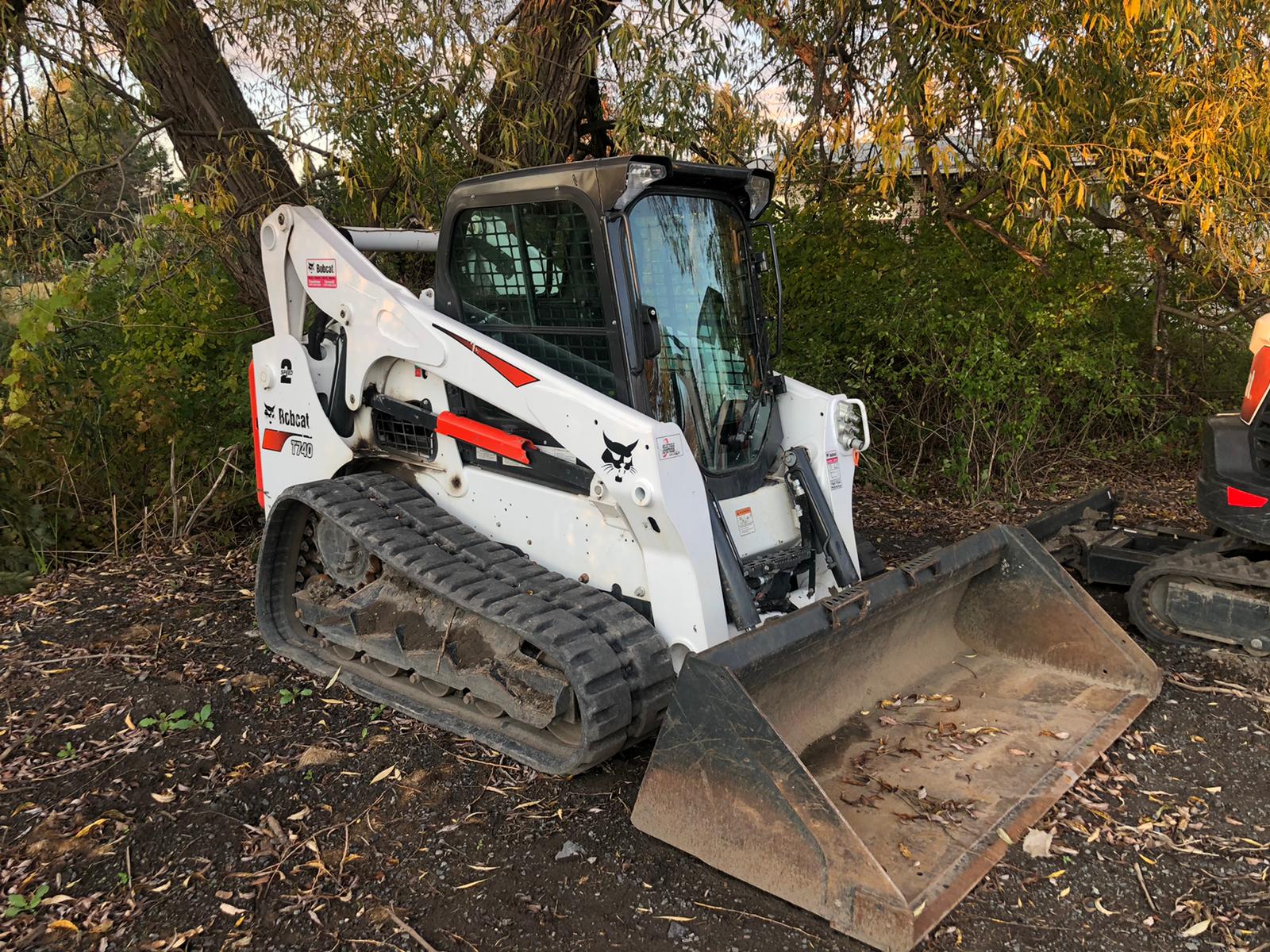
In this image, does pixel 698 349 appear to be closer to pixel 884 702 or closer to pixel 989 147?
pixel 884 702

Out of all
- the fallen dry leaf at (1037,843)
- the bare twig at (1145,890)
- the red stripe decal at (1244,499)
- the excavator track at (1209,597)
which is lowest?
the bare twig at (1145,890)

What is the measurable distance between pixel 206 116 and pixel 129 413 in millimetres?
1989

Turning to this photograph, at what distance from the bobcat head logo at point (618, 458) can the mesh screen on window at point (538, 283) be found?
34 centimetres

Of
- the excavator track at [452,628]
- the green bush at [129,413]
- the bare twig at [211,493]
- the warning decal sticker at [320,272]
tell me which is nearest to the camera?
the excavator track at [452,628]

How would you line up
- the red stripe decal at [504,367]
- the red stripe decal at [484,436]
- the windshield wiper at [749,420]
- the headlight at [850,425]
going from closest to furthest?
1. the red stripe decal at [504,367]
2. the red stripe decal at [484,436]
3. the windshield wiper at [749,420]
4. the headlight at [850,425]

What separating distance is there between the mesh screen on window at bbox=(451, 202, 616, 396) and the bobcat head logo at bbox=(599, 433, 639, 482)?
341 mm

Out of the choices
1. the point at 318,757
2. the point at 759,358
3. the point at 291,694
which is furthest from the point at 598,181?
the point at 291,694

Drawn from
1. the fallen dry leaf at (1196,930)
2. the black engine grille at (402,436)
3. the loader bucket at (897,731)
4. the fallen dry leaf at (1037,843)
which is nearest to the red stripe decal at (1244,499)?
the loader bucket at (897,731)

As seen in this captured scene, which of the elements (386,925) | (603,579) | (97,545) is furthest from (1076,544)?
(97,545)

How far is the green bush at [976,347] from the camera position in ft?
24.0

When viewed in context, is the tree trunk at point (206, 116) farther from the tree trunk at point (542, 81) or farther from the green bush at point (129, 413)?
the tree trunk at point (542, 81)

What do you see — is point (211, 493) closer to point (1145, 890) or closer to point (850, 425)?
point (850, 425)

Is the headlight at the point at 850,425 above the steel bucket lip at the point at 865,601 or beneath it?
above

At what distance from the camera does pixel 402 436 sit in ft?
14.8
